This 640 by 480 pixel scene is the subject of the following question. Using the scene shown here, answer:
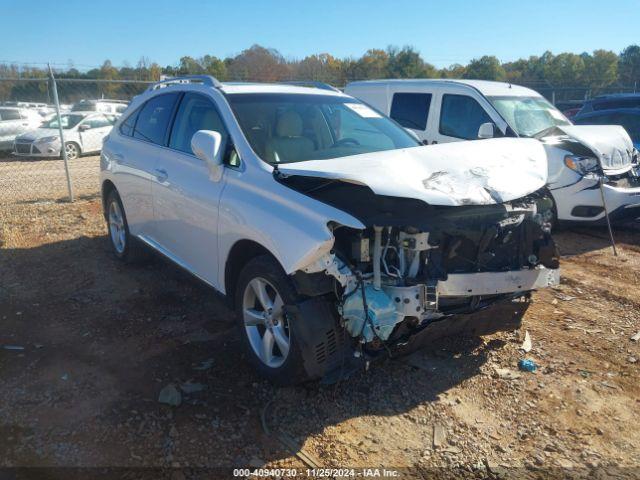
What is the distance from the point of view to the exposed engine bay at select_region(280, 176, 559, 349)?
2.98m

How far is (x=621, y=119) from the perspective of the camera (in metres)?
9.60

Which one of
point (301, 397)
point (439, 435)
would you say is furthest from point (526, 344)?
point (301, 397)

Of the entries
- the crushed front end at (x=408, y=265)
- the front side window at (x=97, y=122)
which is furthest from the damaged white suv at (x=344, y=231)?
the front side window at (x=97, y=122)

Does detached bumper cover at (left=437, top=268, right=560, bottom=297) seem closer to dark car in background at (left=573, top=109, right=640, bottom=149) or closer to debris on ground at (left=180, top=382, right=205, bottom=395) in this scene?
debris on ground at (left=180, top=382, right=205, bottom=395)

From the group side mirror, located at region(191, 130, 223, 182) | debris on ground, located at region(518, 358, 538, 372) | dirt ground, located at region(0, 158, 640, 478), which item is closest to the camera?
dirt ground, located at region(0, 158, 640, 478)

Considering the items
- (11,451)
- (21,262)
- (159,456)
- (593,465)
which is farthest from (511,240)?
(21,262)

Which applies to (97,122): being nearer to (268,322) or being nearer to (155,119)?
(155,119)

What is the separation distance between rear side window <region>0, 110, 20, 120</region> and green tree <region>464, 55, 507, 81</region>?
28.8 meters

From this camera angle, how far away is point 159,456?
287 cm

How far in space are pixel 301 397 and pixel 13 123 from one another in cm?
1911

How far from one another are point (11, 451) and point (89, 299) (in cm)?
229

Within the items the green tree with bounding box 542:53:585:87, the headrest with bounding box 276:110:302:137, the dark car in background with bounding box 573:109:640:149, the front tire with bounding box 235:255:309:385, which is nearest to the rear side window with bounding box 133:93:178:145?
the headrest with bounding box 276:110:302:137

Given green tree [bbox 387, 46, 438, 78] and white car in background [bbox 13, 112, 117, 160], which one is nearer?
white car in background [bbox 13, 112, 117, 160]

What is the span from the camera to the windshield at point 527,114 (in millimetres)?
7559
